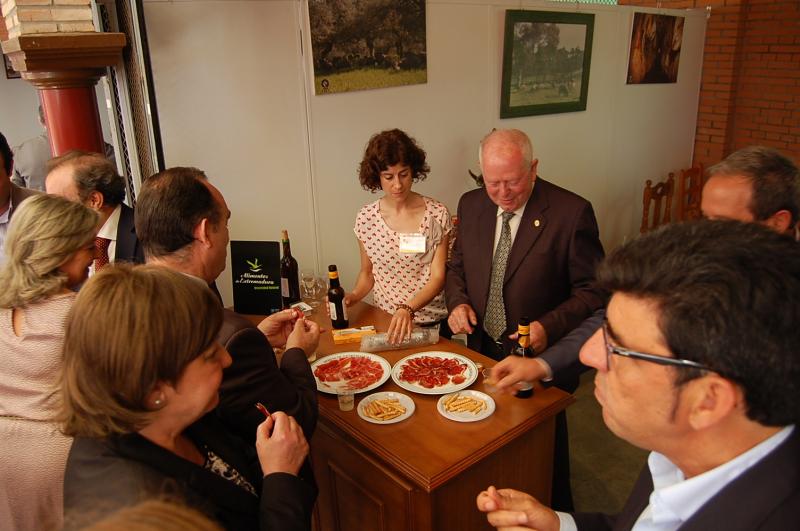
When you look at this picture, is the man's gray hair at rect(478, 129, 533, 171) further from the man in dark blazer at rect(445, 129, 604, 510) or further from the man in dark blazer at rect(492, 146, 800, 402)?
the man in dark blazer at rect(492, 146, 800, 402)

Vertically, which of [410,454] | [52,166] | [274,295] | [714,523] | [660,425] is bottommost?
[410,454]

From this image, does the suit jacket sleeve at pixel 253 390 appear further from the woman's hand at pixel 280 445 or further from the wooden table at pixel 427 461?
the wooden table at pixel 427 461

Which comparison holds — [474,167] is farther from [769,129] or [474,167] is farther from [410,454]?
[769,129]

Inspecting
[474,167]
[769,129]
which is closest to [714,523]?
[474,167]

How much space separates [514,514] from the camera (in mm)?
1346

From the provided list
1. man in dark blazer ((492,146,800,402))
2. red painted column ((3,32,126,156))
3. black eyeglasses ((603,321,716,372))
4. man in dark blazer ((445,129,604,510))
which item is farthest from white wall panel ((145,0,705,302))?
black eyeglasses ((603,321,716,372))

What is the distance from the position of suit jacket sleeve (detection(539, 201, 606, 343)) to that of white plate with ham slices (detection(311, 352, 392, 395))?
0.72m

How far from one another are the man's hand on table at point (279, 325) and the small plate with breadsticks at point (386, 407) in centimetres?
44

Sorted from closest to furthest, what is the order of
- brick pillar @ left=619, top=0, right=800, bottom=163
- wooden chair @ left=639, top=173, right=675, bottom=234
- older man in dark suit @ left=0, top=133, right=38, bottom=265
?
1. older man in dark suit @ left=0, top=133, right=38, bottom=265
2. wooden chair @ left=639, top=173, right=675, bottom=234
3. brick pillar @ left=619, top=0, right=800, bottom=163

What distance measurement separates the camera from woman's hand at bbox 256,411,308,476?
1.44 m

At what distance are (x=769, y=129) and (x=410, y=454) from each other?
264 inches

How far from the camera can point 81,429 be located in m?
1.13

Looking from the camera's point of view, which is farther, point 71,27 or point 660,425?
point 71,27

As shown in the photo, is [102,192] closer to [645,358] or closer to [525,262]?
[525,262]
